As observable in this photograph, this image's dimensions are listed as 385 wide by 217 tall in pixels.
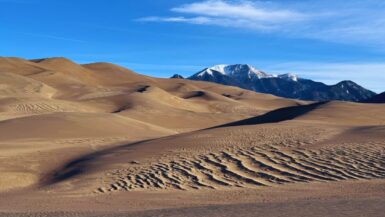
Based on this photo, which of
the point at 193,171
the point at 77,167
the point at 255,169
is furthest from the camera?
the point at 77,167

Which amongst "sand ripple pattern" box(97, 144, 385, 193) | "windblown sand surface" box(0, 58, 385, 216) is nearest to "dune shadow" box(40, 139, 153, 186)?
"windblown sand surface" box(0, 58, 385, 216)

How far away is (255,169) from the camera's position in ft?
52.2

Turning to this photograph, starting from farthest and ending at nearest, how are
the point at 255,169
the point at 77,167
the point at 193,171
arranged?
the point at 77,167, the point at 193,171, the point at 255,169

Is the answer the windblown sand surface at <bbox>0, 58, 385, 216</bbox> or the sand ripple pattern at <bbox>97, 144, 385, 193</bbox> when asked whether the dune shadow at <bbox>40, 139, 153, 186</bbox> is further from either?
the sand ripple pattern at <bbox>97, 144, 385, 193</bbox>

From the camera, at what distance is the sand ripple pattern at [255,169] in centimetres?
1476

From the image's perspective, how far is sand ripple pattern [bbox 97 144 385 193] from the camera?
1476 cm

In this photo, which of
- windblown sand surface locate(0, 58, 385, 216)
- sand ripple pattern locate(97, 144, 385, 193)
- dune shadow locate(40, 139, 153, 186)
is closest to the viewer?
windblown sand surface locate(0, 58, 385, 216)

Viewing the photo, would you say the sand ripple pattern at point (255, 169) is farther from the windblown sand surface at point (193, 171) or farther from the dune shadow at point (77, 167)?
the dune shadow at point (77, 167)

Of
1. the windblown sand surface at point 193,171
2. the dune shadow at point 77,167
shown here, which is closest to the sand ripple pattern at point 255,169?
the windblown sand surface at point 193,171

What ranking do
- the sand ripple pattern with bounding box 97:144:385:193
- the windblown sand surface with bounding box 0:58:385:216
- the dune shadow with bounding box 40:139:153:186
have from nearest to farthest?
the windblown sand surface with bounding box 0:58:385:216
the sand ripple pattern with bounding box 97:144:385:193
the dune shadow with bounding box 40:139:153:186

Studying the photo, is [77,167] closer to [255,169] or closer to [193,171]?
[193,171]

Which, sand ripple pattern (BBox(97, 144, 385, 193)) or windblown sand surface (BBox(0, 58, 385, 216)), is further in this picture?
sand ripple pattern (BBox(97, 144, 385, 193))

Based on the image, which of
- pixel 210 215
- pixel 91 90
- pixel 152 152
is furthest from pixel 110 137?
pixel 91 90

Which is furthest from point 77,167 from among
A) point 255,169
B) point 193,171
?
point 255,169
